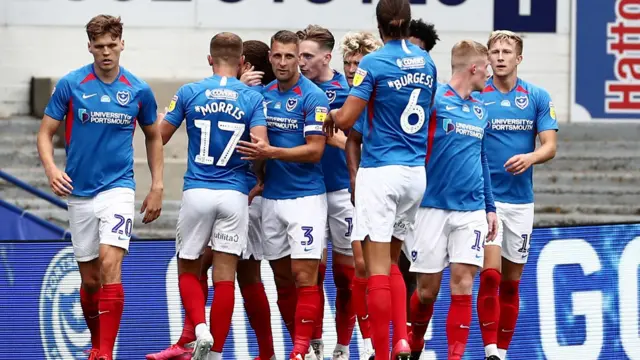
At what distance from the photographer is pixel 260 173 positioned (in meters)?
8.95

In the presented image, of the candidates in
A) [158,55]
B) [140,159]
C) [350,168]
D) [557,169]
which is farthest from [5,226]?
[557,169]

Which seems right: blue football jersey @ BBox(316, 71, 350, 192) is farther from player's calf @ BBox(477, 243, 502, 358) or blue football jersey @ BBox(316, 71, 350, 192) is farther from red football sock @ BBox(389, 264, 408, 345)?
red football sock @ BBox(389, 264, 408, 345)

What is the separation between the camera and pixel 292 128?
8.86 meters

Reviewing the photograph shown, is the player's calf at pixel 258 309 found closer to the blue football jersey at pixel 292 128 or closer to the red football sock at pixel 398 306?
the blue football jersey at pixel 292 128

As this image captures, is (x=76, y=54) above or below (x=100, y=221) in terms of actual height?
above

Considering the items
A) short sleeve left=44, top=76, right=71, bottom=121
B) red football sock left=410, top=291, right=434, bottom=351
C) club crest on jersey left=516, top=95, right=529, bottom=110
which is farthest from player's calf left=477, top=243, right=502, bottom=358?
short sleeve left=44, top=76, right=71, bottom=121

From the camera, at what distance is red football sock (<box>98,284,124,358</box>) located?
8.42 meters

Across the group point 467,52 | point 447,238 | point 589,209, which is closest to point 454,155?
point 447,238

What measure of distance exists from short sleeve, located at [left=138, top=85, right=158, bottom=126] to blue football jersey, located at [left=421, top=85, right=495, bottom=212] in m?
1.82

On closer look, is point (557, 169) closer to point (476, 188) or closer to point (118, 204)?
point (476, 188)

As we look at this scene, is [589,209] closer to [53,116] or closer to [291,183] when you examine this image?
[291,183]

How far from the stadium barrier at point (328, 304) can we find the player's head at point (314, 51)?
1722 millimetres

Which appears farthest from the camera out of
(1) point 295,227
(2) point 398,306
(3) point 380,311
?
(1) point 295,227

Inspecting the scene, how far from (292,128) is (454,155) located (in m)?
1.10
